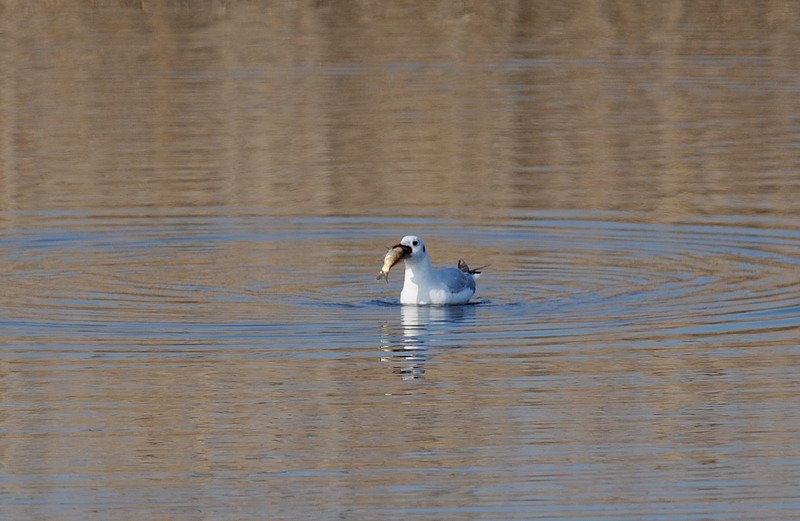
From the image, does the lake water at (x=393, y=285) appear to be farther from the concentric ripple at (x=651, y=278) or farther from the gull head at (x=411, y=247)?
the gull head at (x=411, y=247)

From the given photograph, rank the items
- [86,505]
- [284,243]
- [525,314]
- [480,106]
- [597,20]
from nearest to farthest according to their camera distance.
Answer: [86,505], [525,314], [284,243], [480,106], [597,20]

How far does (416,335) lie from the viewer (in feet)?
47.1

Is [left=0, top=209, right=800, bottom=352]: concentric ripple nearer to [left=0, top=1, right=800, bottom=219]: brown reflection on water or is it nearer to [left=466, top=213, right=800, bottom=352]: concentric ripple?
[left=466, top=213, right=800, bottom=352]: concentric ripple

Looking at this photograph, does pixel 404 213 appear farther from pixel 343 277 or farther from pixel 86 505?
pixel 86 505

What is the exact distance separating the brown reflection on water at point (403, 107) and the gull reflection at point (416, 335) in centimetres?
435

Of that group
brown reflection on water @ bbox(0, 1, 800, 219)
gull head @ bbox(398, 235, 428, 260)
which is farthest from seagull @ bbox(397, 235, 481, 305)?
brown reflection on water @ bbox(0, 1, 800, 219)

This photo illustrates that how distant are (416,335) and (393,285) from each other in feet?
8.95

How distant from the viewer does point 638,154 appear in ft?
77.1

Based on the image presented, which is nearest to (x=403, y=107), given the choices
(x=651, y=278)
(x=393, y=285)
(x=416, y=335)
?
(x=393, y=285)

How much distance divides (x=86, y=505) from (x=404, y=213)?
9.94 meters

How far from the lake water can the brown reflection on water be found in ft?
0.32

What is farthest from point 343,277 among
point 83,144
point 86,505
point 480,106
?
point 480,106

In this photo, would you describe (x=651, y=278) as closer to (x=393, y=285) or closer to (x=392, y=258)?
(x=393, y=285)

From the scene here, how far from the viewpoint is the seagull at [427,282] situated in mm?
15305
